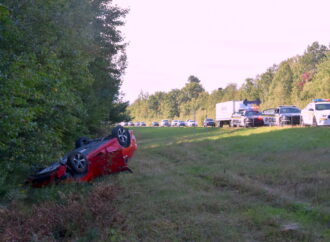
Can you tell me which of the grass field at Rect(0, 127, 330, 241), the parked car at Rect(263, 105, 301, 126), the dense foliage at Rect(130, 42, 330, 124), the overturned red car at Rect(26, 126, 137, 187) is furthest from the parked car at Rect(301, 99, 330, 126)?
the overturned red car at Rect(26, 126, 137, 187)

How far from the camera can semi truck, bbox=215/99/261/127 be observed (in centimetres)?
3888

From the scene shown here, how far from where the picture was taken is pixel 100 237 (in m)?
5.72

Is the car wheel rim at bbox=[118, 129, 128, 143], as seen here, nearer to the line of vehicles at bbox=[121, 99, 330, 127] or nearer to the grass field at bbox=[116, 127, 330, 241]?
the grass field at bbox=[116, 127, 330, 241]

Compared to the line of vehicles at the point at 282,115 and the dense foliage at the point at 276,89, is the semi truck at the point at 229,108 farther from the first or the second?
the dense foliage at the point at 276,89

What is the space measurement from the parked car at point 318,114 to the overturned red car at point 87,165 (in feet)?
48.0

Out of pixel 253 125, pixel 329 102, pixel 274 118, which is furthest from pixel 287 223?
pixel 253 125

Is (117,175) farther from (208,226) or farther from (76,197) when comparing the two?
(208,226)

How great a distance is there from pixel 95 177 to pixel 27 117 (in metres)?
3.05

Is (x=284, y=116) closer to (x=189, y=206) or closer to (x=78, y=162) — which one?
(x=78, y=162)

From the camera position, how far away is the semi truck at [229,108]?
38875 mm

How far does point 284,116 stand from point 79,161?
1941 cm

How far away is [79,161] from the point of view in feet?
31.1

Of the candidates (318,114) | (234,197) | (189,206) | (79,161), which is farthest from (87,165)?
(318,114)

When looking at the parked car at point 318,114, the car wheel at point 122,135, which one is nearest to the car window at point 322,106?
the parked car at point 318,114
